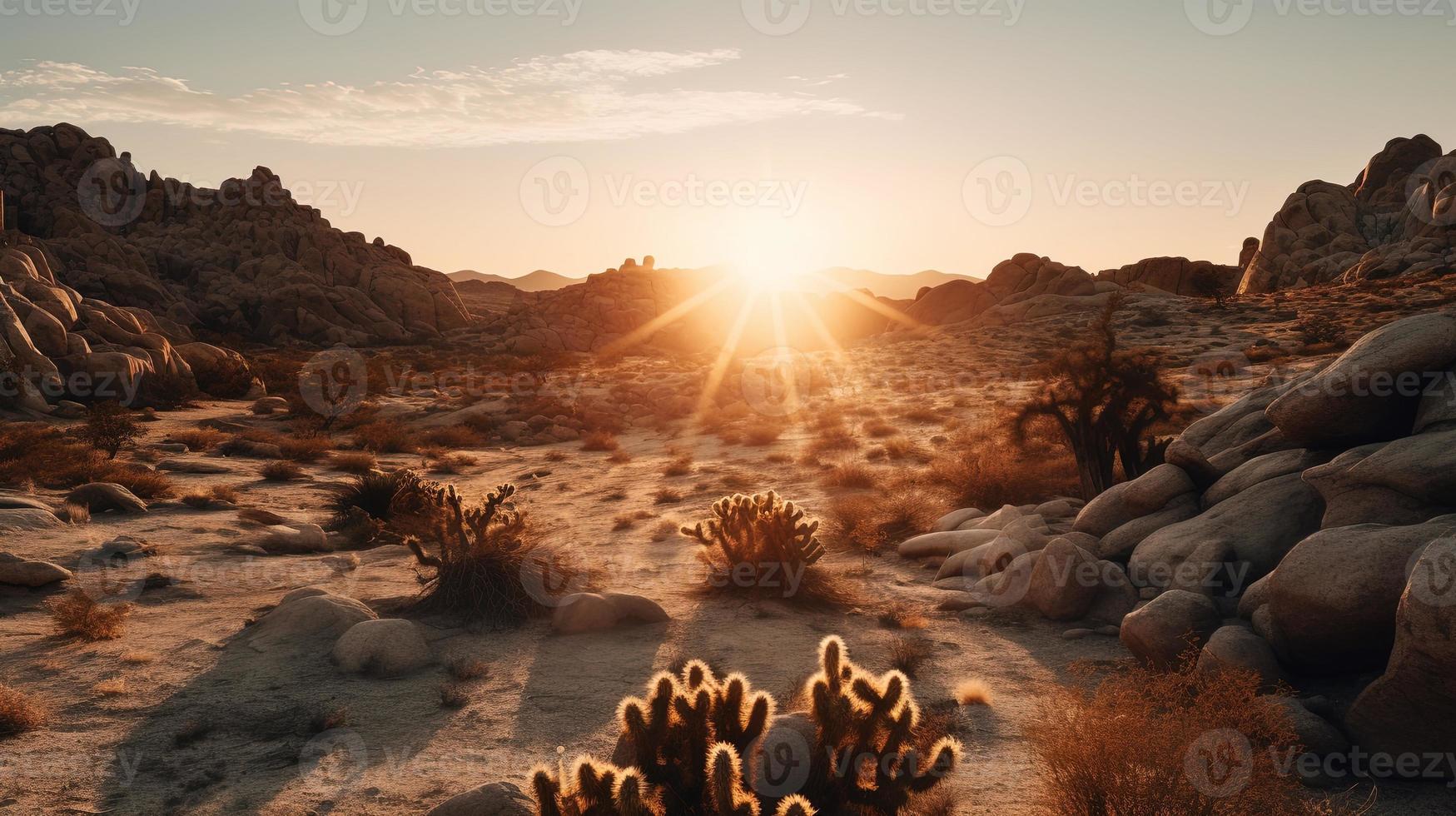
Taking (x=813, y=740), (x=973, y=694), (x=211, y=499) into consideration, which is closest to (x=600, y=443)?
(x=211, y=499)

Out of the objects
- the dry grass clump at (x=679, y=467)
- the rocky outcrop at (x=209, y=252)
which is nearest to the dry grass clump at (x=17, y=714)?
the dry grass clump at (x=679, y=467)

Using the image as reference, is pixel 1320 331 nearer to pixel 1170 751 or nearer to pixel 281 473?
pixel 1170 751

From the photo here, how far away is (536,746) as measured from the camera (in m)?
6.04

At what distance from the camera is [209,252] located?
7231 centimetres

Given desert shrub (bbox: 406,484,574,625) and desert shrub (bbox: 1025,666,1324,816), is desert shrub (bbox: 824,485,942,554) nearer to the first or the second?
desert shrub (bbox: 406,484,574,625)


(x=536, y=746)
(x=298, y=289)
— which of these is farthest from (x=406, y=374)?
(x=536, y=746)

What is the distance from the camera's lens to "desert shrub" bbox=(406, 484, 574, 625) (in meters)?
9.14

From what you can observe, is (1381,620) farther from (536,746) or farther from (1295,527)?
(536,746)

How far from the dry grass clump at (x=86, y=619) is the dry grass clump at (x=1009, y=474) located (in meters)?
11.8

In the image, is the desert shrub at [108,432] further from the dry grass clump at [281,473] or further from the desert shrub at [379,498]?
the desert shrub at [379,498]

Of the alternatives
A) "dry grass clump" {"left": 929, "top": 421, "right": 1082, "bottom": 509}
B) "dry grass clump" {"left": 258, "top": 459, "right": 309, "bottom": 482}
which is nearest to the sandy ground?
"dry grass clump" {"left": 258, "top": 459, "right": 309, "bottom": 482}

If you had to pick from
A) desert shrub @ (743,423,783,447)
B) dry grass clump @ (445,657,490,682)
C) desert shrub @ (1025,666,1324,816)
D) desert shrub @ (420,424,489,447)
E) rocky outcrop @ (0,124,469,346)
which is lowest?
desert shrub @ (420,424,489,447)

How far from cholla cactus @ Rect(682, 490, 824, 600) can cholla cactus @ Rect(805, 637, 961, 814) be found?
5326 millimetres

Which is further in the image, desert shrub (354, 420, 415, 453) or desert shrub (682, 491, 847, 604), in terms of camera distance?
desert shrub (354, 420, 415, 453)
